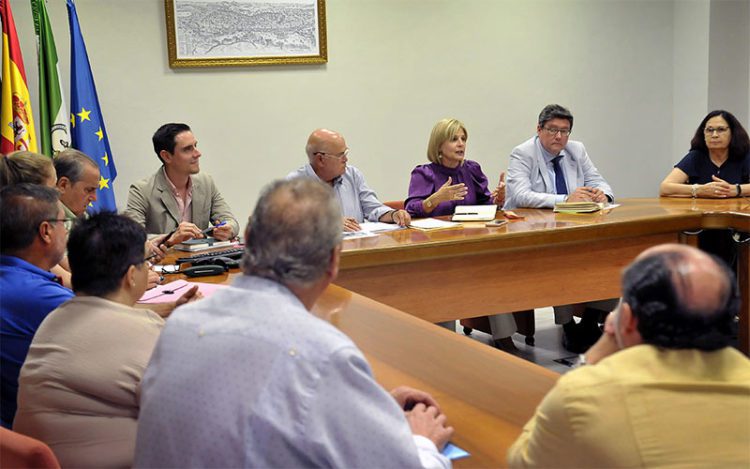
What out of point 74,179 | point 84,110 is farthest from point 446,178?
point 84,110

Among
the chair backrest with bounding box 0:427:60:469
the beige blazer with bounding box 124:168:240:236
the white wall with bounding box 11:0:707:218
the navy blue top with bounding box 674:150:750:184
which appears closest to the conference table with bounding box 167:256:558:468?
the chair backrest with bounding box 0:427:60:469

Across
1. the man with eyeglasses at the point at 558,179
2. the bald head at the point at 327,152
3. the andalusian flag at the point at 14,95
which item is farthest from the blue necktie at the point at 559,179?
the andalusian flag at the point at 14,95

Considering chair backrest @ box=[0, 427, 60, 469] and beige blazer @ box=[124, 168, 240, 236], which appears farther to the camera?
beige blazer @ box=[124, 168, 240, 236]

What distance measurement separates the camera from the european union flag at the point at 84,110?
15.3 ft

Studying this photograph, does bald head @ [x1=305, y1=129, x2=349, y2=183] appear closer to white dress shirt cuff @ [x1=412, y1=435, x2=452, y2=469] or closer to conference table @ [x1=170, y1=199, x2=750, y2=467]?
conference table @ [x1=170, y1=199, x2=750, y2=467]

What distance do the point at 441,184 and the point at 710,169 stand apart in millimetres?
1584

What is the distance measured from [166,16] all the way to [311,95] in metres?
1.07

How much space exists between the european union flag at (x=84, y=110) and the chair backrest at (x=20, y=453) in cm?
335

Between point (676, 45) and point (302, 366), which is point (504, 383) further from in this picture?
point (676, 45)

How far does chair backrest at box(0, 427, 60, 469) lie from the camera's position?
4.66 feet

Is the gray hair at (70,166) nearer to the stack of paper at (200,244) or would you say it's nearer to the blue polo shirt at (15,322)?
the stack of paper at (200,244)

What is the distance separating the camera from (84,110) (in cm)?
467

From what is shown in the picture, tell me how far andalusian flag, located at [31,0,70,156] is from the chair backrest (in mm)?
3413

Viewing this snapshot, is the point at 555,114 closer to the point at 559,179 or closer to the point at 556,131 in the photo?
the point at 556,131
